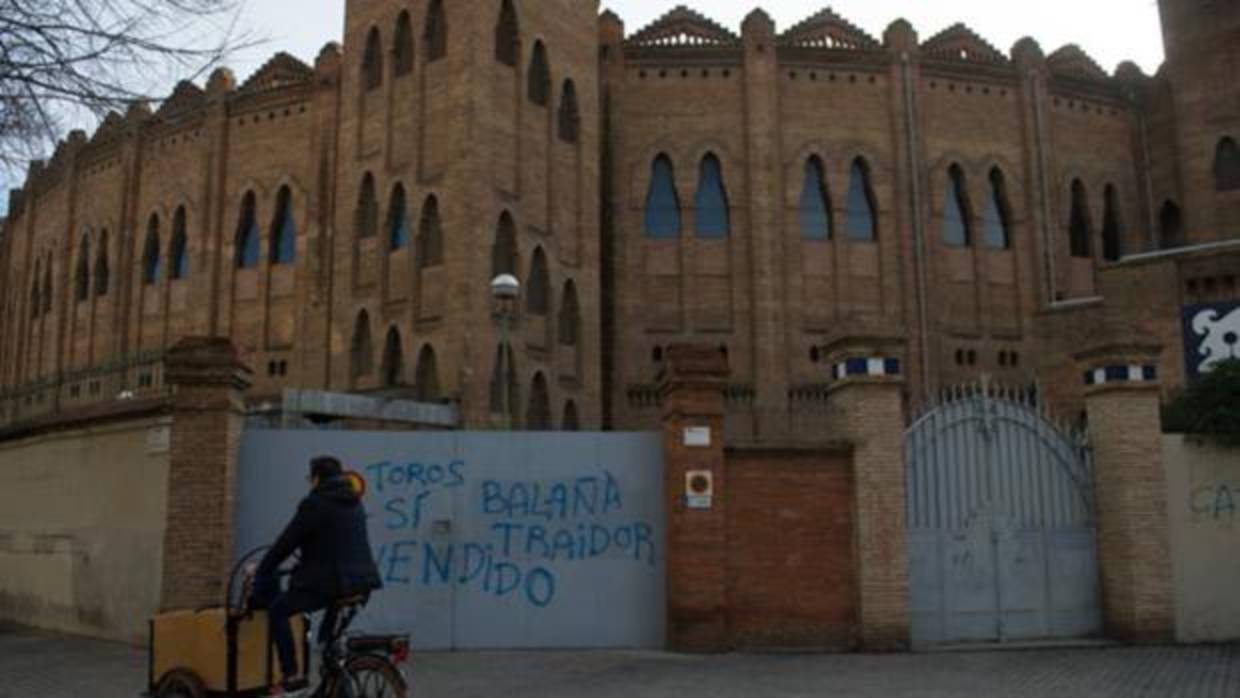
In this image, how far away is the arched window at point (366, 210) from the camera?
22.9 m

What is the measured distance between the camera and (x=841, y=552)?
10.6 m

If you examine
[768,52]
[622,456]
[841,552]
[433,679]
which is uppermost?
[768,52]

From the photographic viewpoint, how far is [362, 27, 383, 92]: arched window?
23.2 meters

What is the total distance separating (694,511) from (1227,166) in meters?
21.7

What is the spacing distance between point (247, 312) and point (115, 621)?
16.2 m

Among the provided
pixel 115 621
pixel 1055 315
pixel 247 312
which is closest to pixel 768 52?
pixel 1055 315

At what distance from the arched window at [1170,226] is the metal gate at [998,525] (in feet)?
61.2

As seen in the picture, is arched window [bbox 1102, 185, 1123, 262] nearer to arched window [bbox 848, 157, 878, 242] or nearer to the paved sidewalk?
arched window [bbox 848, 157, 878, 242]

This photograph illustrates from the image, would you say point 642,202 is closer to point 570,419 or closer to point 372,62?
point 570,419

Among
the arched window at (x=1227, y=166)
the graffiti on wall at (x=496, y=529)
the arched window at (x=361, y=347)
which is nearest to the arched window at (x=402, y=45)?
the arched window at (x=361, y=347)

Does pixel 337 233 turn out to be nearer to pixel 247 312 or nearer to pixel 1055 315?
pixel 247 312

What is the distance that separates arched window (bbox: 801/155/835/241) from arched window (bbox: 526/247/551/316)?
6.56m

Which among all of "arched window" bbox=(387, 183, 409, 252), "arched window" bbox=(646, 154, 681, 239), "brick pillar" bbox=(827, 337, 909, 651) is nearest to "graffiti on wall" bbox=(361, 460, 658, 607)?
"brick pillar" bbox=(827, 337, 909, 651)

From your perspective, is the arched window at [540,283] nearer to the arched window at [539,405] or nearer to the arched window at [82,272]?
the arched window at [539,405]
